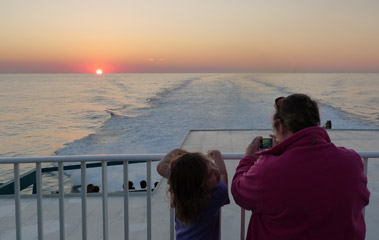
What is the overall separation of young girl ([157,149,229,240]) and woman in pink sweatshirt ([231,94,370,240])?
19 cm

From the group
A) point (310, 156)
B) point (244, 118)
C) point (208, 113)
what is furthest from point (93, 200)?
point (208, 113)

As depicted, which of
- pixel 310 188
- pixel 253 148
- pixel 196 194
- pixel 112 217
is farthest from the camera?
pixel 112 217

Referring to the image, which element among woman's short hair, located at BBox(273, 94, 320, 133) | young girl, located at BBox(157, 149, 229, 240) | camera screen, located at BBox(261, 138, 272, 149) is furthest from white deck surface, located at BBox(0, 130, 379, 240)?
woman's short hair, located at BBox(273, 94, 320, 133)

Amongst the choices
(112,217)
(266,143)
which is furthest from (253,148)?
(112,217)

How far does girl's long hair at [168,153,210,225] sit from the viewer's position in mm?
1651

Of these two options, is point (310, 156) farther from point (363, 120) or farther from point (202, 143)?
point (363, 120)

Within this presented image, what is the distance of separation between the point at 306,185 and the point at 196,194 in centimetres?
51

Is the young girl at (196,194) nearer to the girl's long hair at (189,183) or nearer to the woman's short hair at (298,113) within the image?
the girl's long hair at (189,183)

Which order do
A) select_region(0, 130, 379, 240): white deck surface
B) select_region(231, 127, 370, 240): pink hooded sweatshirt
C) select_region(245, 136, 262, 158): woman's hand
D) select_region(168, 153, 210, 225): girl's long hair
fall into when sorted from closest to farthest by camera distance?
select_region(231, 127, 370, 240): pink hooded sweatshirt, select_region(168, 153, 210, 225): girl's long hair, select_region(245, 136, 262, 158): woman's hand, select_region(0, 130, 379, 240): white deck surface

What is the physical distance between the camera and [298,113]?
1.57m

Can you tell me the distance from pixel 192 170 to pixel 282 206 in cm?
43

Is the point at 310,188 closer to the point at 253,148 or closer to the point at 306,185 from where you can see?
the point at 306,185

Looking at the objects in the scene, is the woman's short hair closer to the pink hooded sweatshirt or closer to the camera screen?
the pink hooded sweatshirt

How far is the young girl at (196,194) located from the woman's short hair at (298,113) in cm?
42
